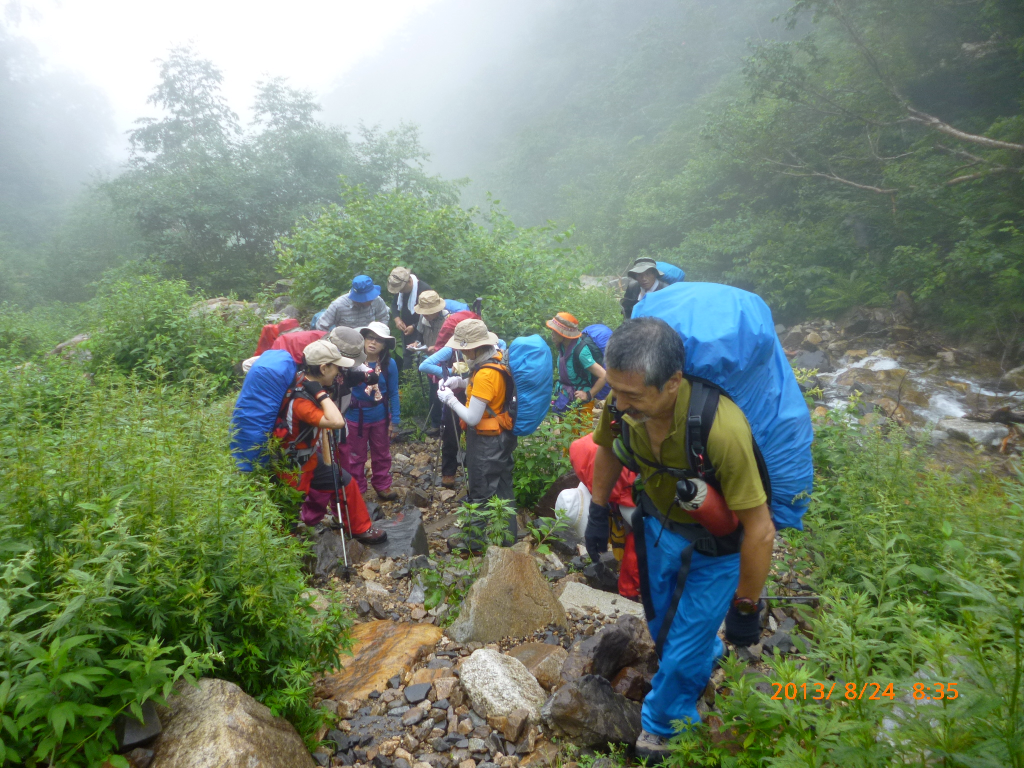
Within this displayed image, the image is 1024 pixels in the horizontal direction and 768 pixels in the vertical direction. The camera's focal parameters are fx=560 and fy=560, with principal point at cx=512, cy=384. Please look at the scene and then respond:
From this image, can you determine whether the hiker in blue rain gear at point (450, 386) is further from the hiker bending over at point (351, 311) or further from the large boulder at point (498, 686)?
the large boulder at point (498, 686)

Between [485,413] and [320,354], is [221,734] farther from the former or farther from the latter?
[485,413]

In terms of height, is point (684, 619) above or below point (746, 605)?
below

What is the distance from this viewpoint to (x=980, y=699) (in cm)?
152

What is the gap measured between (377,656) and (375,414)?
2.63m

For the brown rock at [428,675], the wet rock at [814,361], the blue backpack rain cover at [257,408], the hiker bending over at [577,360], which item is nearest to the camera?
the brown rock at [428,675]

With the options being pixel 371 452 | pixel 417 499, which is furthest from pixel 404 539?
pixel 371 452

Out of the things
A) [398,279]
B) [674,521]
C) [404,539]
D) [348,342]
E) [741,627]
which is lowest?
[404,539]

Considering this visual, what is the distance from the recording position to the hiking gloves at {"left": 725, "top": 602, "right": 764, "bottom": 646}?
240 cm

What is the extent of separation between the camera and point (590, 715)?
2.70 meters

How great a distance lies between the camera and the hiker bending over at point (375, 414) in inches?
212

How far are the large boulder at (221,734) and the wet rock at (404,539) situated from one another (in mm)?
2354

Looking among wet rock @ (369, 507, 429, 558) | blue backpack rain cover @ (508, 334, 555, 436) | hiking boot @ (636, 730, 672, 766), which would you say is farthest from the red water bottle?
wet rock @ (369, 507, 429, 558)

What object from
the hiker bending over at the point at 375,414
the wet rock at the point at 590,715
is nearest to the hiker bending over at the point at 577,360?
the hiker bending over at the point at 375,414

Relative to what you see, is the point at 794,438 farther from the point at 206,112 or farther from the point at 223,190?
the point at 206,112
